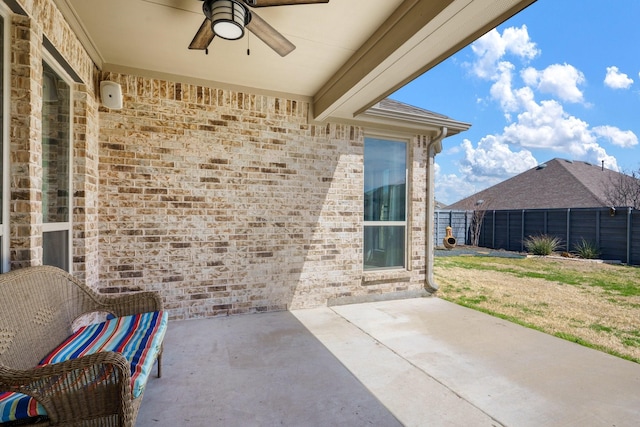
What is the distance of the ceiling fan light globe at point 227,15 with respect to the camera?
2.08 meters

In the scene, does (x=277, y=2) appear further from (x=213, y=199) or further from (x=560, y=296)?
(x=560, y=296)

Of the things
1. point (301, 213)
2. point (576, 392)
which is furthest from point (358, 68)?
point (576, 392)

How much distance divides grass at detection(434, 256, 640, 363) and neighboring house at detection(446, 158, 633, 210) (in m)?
6.69

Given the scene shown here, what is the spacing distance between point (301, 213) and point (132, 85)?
8.28ft

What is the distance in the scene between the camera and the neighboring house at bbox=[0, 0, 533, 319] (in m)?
2.28

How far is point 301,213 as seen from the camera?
4.43 metres

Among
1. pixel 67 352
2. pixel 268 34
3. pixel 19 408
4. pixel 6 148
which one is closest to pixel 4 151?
pixel 6 148

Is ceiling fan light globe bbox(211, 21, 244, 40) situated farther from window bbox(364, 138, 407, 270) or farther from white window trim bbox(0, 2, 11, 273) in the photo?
window bbox(364, 138, 407, 270)

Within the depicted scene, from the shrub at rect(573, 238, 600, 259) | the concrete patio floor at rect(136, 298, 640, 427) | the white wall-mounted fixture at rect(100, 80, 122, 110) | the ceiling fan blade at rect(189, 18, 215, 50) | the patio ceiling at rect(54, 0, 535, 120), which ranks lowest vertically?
the concrete patio floor at rect(136, 298, 640, 427)

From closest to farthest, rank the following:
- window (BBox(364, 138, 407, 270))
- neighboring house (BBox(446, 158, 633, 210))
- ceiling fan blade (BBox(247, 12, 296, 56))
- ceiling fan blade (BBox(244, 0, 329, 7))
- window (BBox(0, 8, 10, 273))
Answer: window (BBox(0, 8, 10, 273))
ceiling fan blade (BBox(244, 0, 329, 7))
ceiling fan blade (BBox(247, 12, 296, 56))
window (BBox(364, 138, 407, 270))
neighboring house (BBox(446, 158, 633, 210))

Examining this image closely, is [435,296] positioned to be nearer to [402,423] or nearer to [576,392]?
[576,392]

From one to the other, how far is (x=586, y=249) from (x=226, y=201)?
11158 millimetres

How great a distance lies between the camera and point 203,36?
8.12 ft

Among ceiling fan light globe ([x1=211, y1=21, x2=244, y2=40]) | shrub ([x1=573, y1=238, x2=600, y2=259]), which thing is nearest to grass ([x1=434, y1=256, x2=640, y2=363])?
shrub ([x1=573, y1=238, x2=600, y2=259])
